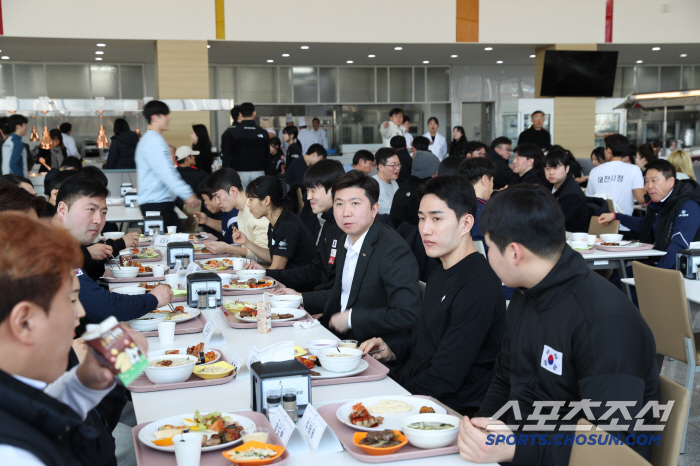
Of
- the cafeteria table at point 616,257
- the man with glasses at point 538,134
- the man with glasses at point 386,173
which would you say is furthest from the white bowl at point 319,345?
the man with glasses at point 538,134

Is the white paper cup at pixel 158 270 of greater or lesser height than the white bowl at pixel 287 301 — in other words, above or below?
above

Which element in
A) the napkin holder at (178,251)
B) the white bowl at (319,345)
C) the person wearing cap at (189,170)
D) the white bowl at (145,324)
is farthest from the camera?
the person wearing cap at (189,170)

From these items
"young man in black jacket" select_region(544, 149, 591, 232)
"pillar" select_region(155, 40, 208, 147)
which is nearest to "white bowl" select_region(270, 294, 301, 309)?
"young man in black jacket" select_region(544, 149, 591, 232)

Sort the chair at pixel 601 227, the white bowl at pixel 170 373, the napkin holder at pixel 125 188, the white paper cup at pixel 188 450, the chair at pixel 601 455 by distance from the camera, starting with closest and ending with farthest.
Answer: the chair at pixel 601 455
the white paper cup at pixel 188 450
the white bowl at pixel 170 373
the chair at pixel 601 227
the napkin holder at pixel 125 188

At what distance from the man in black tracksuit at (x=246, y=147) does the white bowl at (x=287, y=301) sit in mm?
5236

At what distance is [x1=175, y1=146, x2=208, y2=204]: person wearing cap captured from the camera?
23.1ft

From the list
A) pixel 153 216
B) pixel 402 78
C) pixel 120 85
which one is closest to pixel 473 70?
pixel 402 78

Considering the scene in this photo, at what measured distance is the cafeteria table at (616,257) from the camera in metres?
4.53

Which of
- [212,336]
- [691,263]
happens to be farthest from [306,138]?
[212,336]

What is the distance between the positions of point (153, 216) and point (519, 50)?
8441 mm

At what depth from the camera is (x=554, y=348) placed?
1.60m

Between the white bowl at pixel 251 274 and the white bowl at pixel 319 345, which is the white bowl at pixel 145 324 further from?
the white bowl at pixel 251 274

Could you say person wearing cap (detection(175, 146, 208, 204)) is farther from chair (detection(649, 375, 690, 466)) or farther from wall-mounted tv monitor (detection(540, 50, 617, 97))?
wall-mounted tv monitor (detection(540, 50, 617, 97))

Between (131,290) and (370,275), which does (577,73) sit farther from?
(131,290)
